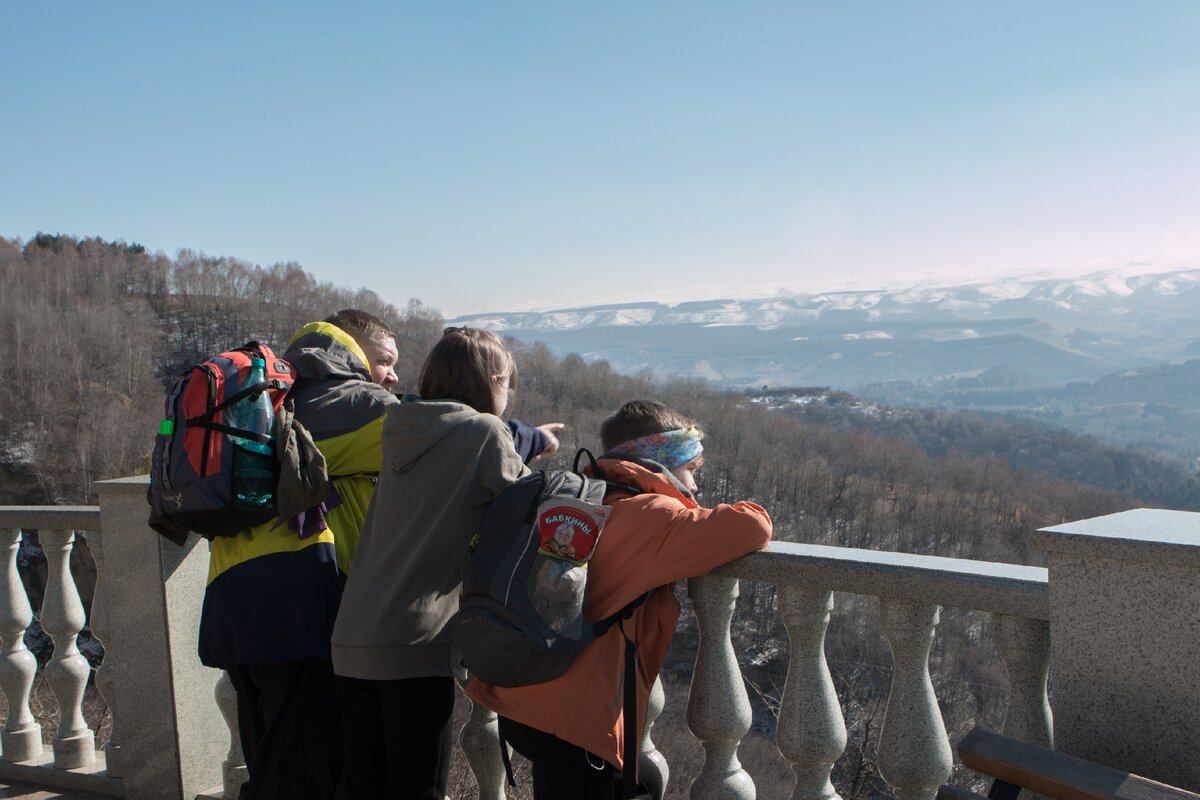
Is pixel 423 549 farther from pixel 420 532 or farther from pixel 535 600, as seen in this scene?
pixel 535 600

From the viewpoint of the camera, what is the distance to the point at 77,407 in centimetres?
7275

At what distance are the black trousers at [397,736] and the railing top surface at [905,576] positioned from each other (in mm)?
847

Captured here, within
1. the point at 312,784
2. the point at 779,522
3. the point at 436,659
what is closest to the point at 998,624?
the point at 436,659

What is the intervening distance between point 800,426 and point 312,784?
10550 centimetres

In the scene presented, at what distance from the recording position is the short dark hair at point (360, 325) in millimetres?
2974

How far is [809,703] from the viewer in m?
2.45

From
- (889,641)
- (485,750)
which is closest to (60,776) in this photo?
(485,750)

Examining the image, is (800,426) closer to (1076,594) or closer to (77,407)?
(77,407)

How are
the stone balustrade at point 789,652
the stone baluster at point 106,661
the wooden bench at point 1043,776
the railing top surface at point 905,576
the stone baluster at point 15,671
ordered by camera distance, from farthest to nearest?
1. the stone baluster at point 15,671
2. the stone baluster at point 106,661
3. the railing top surface at point 905,576
4. the stone balustrade at point 789,652
5. the wooden bench at point 1043,776

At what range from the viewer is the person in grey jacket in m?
2.31

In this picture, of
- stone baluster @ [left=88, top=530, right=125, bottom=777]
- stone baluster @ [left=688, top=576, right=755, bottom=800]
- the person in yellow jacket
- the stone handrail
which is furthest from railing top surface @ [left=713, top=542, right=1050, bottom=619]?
stone baluster @ [left=88, top=530, right=125, bottom=777]

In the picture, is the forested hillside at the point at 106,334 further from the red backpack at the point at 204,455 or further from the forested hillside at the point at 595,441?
the red backpack at the point at 204,455

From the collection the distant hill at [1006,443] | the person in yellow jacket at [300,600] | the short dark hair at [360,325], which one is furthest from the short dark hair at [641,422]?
the distant hill at [1006,443]

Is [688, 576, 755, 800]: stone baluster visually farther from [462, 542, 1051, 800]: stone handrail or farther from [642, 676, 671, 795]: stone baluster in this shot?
[642, 676, 671, 795]: stone baluster
